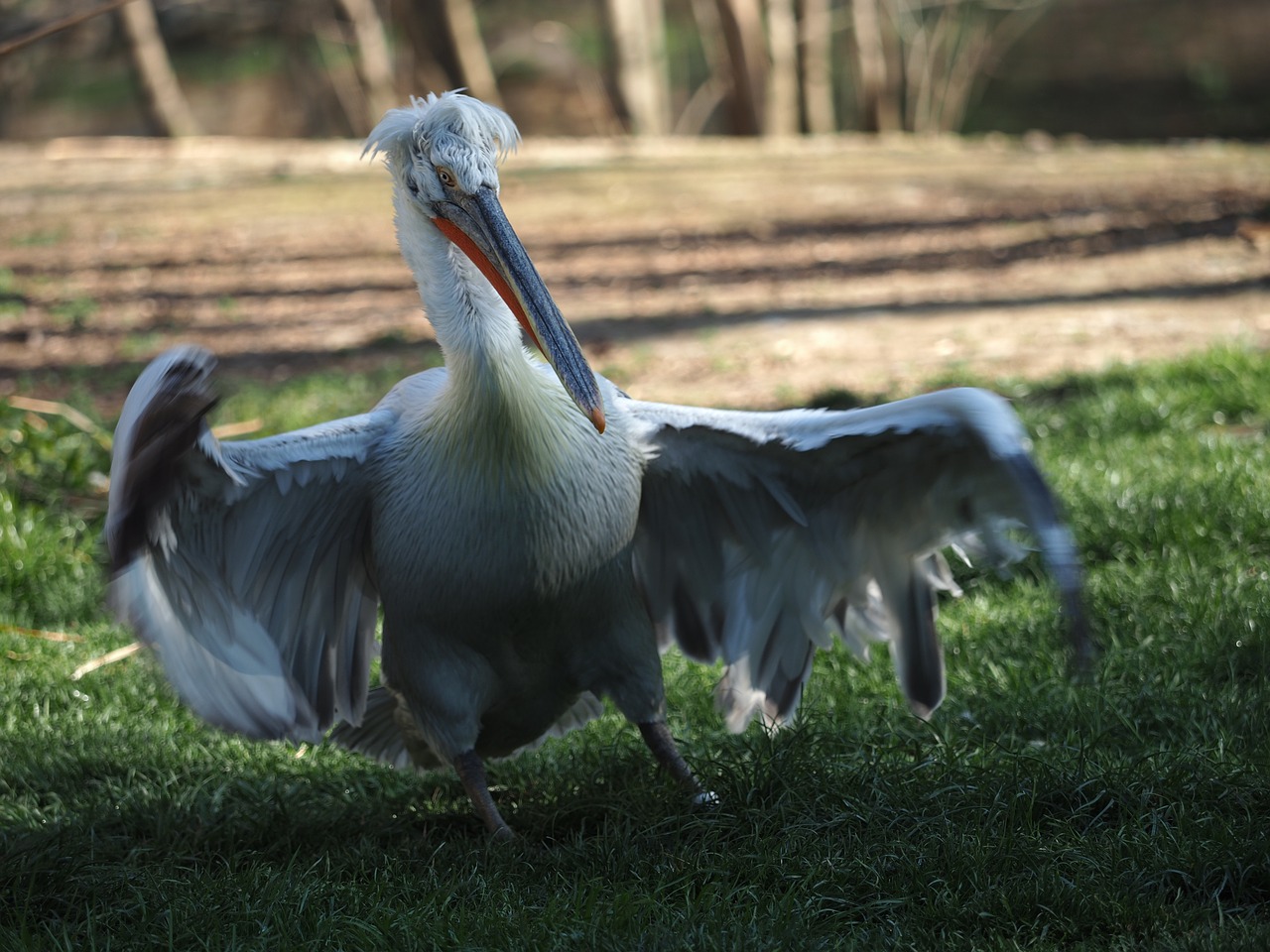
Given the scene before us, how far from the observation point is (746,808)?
3369mm

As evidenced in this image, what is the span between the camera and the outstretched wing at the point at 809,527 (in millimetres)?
3113

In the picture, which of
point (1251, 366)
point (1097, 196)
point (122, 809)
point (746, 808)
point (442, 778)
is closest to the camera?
point (746, 808)

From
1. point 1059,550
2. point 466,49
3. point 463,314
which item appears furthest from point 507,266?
point 466,49

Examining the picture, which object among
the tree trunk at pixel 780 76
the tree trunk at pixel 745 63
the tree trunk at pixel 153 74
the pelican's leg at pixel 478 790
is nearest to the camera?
the pelican's leg at pixel 478 790

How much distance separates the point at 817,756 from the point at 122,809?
69.6 inches

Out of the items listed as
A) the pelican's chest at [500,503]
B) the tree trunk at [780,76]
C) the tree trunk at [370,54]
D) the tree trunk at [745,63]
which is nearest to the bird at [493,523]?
the pelican's chest at [500,503]

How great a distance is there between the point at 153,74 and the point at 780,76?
641cm

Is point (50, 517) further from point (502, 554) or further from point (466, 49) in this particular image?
point (466, 49)

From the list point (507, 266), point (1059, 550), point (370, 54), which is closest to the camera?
point (1059, 550)

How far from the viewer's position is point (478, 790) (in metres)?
3.40

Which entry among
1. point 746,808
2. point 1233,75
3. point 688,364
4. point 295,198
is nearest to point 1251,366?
point 688,364

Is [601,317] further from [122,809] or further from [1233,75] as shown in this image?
[1233,75]

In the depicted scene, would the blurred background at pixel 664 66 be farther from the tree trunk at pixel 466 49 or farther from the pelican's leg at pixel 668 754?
the pelican's leg at pixel 668 754

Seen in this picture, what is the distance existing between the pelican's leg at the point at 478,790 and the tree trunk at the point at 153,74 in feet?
41.7
